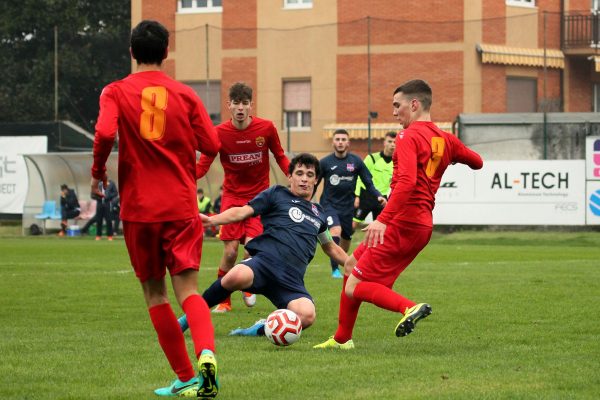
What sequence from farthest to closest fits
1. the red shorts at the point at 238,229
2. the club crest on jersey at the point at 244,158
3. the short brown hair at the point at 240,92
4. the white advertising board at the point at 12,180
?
the white advertising board at the point at 12,180 < the red shorts at the point at 238,229 < the club crest on jersey at the point at 244,158 < the short brown hair at the point at 240,92

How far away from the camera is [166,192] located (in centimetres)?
650

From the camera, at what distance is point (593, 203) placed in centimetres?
2917

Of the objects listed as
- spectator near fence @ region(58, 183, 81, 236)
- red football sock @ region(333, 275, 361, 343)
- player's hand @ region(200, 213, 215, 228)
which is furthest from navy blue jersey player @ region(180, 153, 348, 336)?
spectator near fence @ region(58, 183, 81, 236)

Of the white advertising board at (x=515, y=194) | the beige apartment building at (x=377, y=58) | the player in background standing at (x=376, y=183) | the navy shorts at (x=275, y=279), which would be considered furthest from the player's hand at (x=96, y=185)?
the beige apartment building at (x=377, y=58)

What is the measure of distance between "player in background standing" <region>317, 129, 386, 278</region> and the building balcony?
82.1ft

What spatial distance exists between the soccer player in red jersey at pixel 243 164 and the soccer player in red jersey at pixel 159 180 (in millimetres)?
5390

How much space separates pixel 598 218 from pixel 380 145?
1082 cm

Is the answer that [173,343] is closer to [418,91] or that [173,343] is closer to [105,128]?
[105,128]

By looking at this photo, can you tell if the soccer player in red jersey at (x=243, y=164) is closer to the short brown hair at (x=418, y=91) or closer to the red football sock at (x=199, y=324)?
the short brown hair at (x=418, y=91)

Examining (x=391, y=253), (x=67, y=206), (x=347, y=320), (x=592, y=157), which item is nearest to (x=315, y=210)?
(x=391, y=253)

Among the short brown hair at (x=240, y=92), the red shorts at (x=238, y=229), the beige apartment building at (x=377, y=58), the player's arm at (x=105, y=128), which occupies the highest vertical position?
the beige apartment building at (x=377, y=58)

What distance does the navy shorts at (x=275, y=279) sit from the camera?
9.12 m

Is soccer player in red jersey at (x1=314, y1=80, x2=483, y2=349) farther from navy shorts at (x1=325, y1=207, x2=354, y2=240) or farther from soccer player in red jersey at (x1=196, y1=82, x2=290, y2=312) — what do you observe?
navy shorts at (x1=325, y1=207, x2=354, y2=240)

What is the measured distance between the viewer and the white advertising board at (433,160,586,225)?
29359 mm
